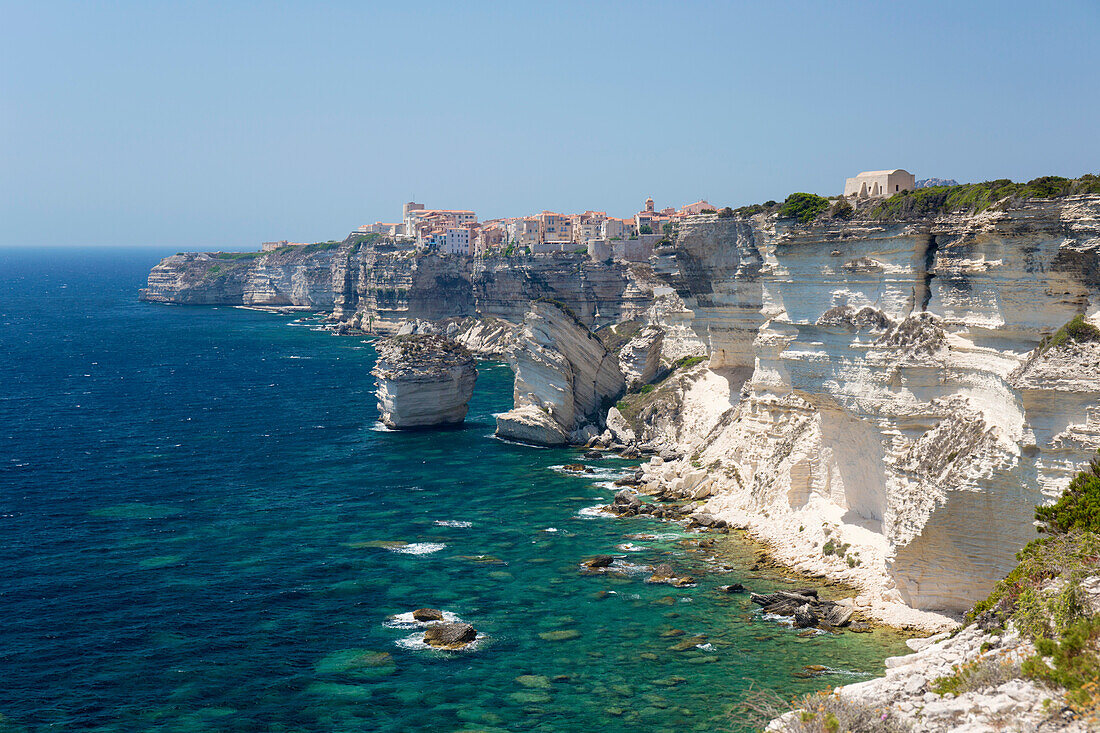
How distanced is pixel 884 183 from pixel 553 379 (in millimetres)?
28530

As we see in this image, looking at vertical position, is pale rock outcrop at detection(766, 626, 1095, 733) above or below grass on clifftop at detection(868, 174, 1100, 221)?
below

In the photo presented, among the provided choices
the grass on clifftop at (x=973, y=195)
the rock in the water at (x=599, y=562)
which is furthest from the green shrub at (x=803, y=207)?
the rock in the water at (x=599, y=562)

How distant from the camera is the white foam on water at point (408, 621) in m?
34.5

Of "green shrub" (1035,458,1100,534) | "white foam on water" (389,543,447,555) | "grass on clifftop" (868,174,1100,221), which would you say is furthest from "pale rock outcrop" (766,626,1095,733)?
"white foam on water" (389,543,447,555)

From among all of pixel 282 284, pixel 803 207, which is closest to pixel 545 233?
pixel 282 284

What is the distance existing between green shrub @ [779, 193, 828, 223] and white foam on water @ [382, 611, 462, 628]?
26629 millimetres

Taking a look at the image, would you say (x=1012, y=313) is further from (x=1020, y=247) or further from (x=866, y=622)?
(x=866, y=622)

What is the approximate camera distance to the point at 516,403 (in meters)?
71.0

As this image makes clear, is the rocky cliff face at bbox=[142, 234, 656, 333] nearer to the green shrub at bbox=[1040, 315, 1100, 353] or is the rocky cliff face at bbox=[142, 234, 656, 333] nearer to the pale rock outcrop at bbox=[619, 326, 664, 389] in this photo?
the pale rock outcrop at bbox=[619, 326, 664, 389]

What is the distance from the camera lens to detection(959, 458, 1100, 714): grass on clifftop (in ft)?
56.2

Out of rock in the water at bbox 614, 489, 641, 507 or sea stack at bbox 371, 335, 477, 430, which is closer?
rock in the water at bbox 614, 489, 641, 507

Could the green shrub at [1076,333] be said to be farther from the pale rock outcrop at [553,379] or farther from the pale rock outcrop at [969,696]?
the pale rock outcrop at [553,379]

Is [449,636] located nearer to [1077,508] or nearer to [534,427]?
[1077,508]

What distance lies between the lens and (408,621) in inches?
1373
